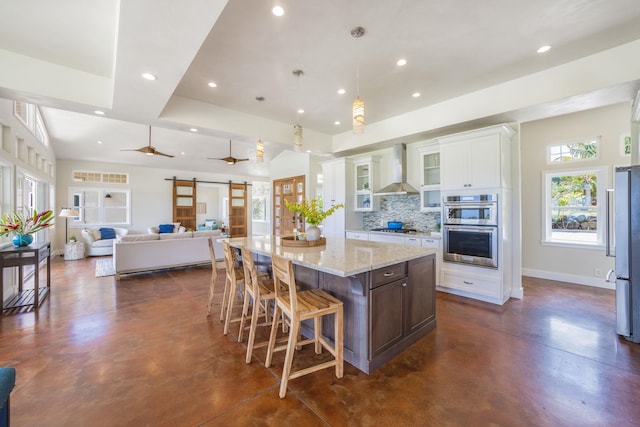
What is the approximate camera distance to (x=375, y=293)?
7.08 feet

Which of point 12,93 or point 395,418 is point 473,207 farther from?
point 12,93

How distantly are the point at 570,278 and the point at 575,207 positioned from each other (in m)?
1.23

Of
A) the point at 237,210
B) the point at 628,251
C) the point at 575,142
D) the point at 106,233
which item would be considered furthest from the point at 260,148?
the point at 237,210

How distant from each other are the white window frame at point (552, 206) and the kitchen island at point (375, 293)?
12.0 ft

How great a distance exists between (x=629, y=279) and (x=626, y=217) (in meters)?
A: 0.62

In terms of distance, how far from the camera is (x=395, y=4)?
2186 mm

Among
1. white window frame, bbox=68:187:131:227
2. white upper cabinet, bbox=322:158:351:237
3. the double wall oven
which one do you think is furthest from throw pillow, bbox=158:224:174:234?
the double wall oven

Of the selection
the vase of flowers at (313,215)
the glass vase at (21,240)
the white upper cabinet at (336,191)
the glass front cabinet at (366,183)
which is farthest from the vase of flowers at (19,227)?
the glass front cabinet at (366,183)

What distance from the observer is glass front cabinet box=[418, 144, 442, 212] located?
453 centimetres

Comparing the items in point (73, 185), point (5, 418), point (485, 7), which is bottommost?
point (5, 418)

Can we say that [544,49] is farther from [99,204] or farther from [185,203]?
[99,204]

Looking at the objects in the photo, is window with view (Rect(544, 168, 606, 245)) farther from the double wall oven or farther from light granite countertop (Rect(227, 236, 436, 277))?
light granite countertop (Rect(227, 236, 436, 277))

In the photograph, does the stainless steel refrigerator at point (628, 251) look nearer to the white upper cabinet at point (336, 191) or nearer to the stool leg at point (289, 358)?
the stool leg at point (289, 358)

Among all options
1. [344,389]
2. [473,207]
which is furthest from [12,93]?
[473,207]
